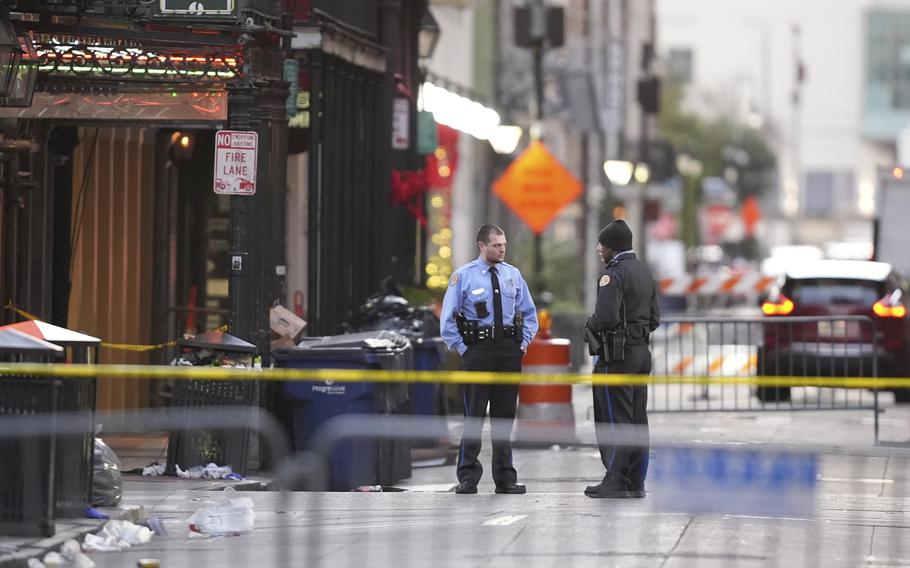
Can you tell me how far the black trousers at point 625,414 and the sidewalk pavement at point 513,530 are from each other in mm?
307

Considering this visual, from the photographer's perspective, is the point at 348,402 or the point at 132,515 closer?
the point at 132,515

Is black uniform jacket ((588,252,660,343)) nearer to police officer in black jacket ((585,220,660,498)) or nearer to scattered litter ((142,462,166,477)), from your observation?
police officer in black jacket ((585,220,660,498))

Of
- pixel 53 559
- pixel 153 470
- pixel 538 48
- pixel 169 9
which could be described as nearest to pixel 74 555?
pixel 53 559

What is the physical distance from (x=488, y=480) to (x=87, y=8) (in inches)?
189

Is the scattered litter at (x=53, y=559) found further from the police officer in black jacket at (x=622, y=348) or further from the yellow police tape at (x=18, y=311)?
the yellow police tape at (x=18, y=311)

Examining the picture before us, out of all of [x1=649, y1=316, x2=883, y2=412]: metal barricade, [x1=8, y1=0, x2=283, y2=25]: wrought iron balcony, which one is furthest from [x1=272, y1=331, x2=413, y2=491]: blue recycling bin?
[x1=649, y1=316, x2=883, y2=412]: metal barricade

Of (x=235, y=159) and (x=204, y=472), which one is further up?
(x=235, y=159)

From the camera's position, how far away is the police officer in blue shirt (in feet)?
44.3

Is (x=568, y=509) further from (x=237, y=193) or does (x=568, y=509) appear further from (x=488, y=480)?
(x=237, y=193)

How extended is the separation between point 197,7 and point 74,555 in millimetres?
5198

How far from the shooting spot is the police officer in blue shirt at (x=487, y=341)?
1349 cm

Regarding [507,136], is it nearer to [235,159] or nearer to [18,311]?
[18,311]

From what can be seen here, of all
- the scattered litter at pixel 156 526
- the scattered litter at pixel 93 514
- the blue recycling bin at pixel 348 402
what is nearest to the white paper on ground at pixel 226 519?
the scattered litter at pixel 156 526

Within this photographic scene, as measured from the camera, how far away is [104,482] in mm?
11852
